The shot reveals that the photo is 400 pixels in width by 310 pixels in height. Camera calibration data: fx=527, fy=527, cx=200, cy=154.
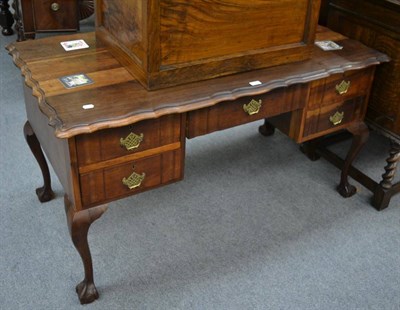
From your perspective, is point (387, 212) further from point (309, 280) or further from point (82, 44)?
point (82, 44)

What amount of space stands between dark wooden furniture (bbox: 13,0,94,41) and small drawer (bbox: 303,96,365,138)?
1.61 m

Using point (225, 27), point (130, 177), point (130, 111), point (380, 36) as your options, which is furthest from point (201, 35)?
point (380, 36)

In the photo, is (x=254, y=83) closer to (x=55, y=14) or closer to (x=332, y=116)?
(x=332, y=116)

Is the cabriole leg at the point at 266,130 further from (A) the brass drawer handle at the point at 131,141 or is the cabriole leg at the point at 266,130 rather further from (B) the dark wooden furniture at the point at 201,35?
(A) the brass drawer handle at the point at 131,141

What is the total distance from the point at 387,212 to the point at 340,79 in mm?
699

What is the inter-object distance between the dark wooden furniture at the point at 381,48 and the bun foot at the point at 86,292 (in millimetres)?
1295

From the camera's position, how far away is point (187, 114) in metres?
1.68

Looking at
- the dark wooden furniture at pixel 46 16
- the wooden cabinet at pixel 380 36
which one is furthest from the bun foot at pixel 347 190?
the dark wooden furniture at pixel 46 16

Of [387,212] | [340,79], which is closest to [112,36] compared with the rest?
[340,79]

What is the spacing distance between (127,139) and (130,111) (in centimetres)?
9

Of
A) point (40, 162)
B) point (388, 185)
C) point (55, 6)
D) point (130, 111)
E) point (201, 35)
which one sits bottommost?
point (388, 185)

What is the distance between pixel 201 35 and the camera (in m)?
1.69

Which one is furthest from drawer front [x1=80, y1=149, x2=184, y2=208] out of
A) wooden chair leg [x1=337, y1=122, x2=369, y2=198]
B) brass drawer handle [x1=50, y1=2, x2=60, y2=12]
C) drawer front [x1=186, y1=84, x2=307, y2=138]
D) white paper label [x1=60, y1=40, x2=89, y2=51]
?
brass drawer handle [x1=50, y1=2, x2=60, y2=12]

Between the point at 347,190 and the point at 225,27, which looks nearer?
the point at 225,27
